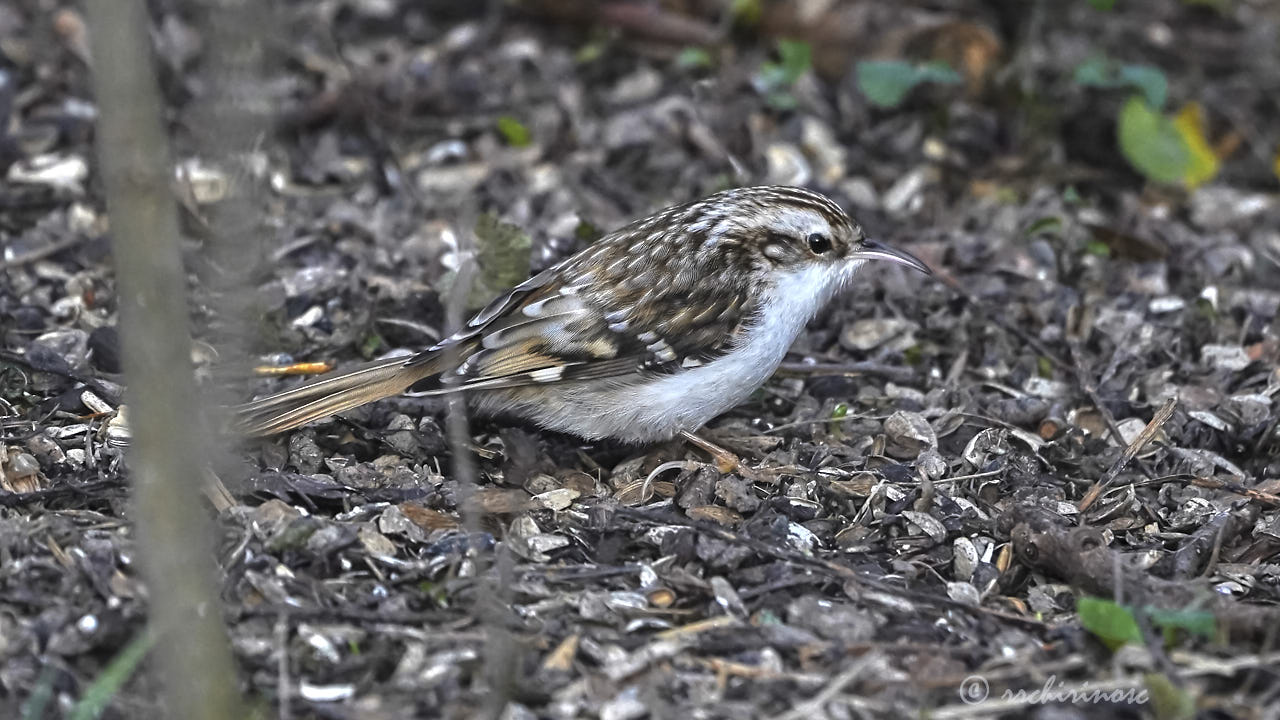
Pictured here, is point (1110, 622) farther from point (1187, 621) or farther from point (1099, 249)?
point (1099, 249)

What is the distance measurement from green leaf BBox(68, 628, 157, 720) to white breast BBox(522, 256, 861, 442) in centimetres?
164

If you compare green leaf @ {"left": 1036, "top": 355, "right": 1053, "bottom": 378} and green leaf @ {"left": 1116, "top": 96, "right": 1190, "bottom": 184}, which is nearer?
green leaf @ {"left": 1036, "top": 355, "right": 1053, "bottom": 378}

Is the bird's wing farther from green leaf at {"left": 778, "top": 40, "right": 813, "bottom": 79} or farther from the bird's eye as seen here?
green leaf at {"left": 778, "top": 40, "right": 813, "bottom": 79}

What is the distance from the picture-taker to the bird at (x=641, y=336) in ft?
14.1

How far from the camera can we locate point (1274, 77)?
679 centimetres

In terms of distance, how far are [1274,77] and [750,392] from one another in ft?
12.8

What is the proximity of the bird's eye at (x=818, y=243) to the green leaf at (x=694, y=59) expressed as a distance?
2280 mm

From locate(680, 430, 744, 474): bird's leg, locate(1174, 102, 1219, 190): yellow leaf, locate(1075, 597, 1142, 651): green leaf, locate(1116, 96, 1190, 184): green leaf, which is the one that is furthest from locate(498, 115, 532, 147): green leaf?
locate(1075, 597, 1142, 651): green leaf

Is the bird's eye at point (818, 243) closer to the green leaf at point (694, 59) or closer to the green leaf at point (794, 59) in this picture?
the green leaf at point (794, 59)

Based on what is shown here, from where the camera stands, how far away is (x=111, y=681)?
2896mm

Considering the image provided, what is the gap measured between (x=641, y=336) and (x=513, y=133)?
223cm

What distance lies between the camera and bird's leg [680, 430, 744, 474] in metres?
4.34

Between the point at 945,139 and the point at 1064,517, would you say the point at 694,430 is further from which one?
the point at 945,139

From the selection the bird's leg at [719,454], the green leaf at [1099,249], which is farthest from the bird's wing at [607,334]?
the green leaf at [1099,249]
